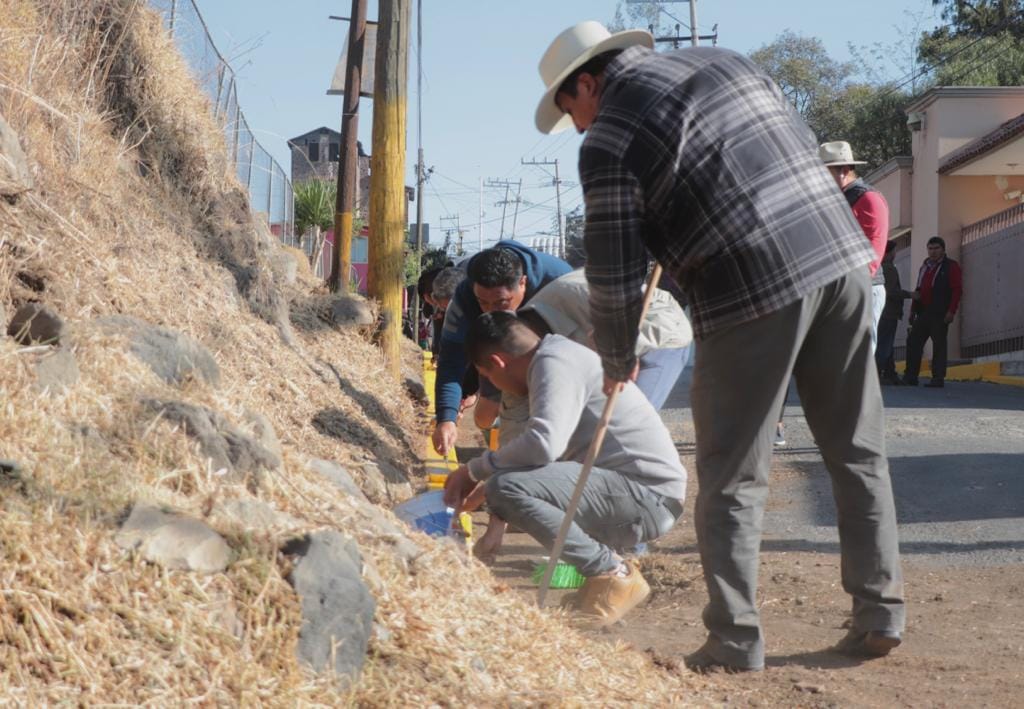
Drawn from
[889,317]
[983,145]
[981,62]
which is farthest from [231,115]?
[981,62]

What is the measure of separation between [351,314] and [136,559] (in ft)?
25.1

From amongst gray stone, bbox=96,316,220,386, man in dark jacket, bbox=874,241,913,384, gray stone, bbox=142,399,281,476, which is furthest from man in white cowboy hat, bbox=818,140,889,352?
man in dark jacket, bbox=874,241,913,384

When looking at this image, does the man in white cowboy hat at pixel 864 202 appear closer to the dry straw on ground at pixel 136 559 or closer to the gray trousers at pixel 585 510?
the gray trousers at pixel 585 510

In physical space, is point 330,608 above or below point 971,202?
below

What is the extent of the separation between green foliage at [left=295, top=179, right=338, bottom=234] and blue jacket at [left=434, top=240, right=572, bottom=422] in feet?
53.3

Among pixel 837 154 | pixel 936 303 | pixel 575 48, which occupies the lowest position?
pixel 575 48

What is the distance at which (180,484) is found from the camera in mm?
3371

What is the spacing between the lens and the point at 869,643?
13.3 ft

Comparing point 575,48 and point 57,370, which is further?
point 575,48

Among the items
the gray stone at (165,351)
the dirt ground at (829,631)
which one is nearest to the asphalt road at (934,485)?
the dirt ground at (829,631)

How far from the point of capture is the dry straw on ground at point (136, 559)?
8.82 ft

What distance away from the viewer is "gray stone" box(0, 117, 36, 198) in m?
4.64

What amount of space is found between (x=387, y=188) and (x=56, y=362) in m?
6.85

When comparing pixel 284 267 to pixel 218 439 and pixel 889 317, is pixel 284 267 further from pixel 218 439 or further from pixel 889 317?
pixel 889 317
